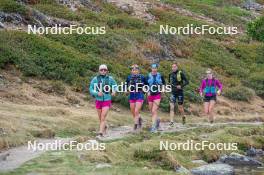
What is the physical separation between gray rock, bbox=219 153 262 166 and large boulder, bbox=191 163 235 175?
1336 mm

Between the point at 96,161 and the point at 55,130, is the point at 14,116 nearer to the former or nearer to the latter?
the point at 55,130

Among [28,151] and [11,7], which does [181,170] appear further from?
[11,7]

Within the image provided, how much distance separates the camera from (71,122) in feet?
70.4

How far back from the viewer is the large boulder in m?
16.1

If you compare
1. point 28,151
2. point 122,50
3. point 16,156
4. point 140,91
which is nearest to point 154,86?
point 140,91

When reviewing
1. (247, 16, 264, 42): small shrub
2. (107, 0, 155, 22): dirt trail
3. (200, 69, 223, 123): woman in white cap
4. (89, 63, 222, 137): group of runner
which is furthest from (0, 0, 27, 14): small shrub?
(247, 16, 264, 42): small shrub

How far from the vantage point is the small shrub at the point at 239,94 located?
34219 mm

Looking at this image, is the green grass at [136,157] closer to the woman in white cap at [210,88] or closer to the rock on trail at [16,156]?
the rock on trail at [16,156]

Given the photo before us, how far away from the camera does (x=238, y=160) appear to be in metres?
18.8

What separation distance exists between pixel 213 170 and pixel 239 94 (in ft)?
60.8

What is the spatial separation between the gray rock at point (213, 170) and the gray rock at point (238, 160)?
1.34 m

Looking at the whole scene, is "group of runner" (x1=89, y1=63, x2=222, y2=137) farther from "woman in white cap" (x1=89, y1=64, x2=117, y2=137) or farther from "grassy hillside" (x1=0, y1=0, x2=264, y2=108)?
"grassy hillside" (x1=0, y1=0, x2=264, y2=108)

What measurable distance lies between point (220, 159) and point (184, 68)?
17847mm

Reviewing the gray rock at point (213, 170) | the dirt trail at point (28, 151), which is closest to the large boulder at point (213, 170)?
the gray rock at point (213, 170)
